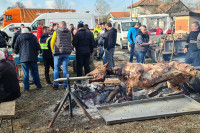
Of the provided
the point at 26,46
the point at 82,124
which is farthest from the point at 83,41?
the point at 82,124

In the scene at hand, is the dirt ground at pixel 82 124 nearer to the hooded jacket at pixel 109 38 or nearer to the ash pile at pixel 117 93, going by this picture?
the ash pile at pixel 117 93

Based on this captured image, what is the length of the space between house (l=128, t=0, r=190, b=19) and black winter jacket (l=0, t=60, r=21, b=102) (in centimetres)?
2559

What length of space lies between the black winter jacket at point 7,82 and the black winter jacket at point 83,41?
2.61 m

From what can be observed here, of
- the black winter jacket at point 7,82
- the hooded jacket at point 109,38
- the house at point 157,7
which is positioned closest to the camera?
the black winter jacket at point 7,82

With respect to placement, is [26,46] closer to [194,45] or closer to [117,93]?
[117,93]

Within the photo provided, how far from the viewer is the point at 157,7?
35.2 meters

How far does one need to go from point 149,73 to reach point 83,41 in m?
2.54

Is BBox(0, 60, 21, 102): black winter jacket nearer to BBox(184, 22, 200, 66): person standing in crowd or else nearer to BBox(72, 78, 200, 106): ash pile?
BBox(72, 78, 200, 106): ash pile

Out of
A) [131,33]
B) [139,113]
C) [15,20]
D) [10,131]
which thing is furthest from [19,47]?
[15,20]

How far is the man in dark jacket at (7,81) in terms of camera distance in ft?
12.8

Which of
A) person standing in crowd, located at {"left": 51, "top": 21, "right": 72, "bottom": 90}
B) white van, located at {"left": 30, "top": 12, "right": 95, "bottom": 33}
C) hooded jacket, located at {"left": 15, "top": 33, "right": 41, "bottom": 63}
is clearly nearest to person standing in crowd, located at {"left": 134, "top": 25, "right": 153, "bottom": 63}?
person standing in crowd, located at {"left": 51, "top": 21, "right": 72, "bottom": 90}

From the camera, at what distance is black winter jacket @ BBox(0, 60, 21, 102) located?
390 centimetres

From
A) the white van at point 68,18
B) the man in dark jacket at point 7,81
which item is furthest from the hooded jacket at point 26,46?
the white van at point 68,18

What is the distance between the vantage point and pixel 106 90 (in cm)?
534
